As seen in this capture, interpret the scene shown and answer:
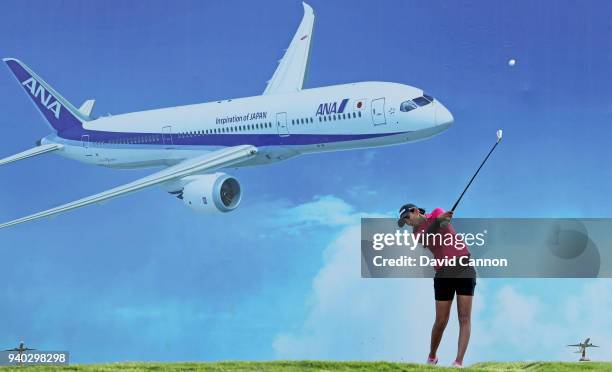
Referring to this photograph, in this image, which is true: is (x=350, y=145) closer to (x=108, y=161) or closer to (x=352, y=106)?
(x=352, y=106)

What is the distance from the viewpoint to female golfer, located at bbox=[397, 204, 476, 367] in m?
13.4

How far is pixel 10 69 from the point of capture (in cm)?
3447

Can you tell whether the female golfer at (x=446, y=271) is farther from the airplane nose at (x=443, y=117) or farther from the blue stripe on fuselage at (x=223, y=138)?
the blue stripe on fuselage at (x=223, y=138)

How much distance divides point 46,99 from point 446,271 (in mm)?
25421

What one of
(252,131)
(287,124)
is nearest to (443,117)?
(287,124)

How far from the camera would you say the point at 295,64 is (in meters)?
30.2

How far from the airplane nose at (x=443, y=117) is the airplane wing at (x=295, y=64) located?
24.4 feet

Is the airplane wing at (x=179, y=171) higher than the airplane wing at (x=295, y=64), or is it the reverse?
the airplane wing at (x=295, y=64)

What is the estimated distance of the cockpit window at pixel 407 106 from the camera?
912 inches

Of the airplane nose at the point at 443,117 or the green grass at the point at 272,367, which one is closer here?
the green grass at the point at 272,367

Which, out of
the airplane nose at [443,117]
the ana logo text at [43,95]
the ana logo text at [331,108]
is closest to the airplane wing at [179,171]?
the ana logo text at [331,108]

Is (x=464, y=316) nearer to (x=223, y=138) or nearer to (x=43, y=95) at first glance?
(x=223, y=138)

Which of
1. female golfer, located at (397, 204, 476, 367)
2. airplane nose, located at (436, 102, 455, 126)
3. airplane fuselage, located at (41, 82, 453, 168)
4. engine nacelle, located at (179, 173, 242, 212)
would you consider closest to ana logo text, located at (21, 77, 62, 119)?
airplane fuselage, located at (41, 82, 453, 168)

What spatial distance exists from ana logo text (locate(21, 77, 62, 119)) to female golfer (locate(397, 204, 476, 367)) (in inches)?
942
